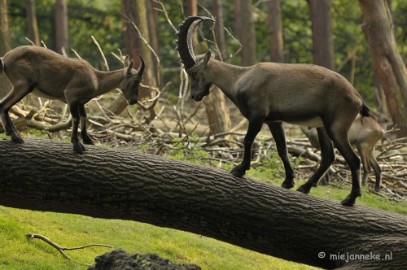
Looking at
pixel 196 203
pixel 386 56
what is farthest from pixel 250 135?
pixel 386 56

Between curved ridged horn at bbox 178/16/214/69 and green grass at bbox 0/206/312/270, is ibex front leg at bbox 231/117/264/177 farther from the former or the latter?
green grass at bbox 0/206/312/270

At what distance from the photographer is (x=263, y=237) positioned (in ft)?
25.7

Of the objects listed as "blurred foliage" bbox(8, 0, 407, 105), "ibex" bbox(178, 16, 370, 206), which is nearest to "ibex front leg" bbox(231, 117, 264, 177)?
"ibex" bbox(178, 16, 370, 206)

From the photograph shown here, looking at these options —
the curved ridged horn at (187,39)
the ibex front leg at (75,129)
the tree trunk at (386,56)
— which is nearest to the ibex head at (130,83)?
the curved ridged horn at (187,39)

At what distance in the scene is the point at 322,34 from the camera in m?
22.6

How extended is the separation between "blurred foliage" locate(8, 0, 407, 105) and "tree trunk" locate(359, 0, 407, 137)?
14.5m

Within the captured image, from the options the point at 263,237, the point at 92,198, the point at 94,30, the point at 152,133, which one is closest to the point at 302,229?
the point at 263,237

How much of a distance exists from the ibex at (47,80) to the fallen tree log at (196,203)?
31 cm

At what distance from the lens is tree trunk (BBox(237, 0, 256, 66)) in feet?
78.5

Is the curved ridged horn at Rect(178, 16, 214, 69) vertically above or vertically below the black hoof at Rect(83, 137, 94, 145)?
above

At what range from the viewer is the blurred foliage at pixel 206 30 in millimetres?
33531

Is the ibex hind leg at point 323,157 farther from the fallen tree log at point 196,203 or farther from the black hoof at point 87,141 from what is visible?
the black hoof at point 87,141

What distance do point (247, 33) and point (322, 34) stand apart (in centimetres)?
264

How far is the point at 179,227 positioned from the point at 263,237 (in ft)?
2.80
